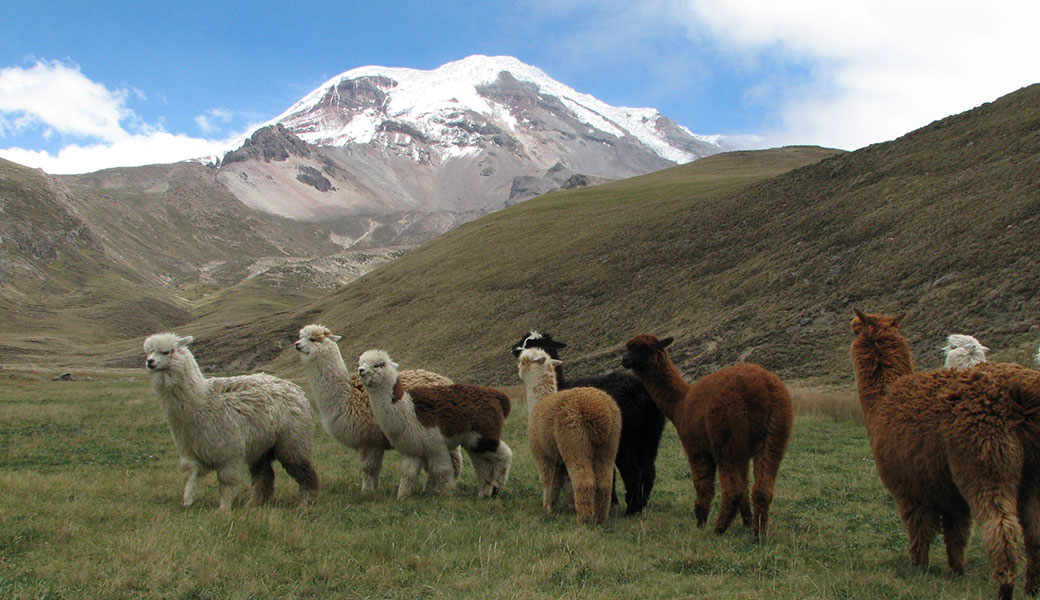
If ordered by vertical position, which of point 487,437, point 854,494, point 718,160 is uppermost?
point 718,160

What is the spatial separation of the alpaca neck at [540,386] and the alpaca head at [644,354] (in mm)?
1839

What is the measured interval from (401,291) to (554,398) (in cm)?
6315

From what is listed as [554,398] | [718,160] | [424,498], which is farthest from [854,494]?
[718,160]

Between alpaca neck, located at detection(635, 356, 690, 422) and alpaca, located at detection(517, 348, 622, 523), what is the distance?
22.7 inches

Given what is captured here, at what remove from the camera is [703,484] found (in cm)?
797

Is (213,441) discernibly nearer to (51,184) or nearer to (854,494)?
(854,494)

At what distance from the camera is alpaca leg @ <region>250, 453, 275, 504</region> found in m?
9.50

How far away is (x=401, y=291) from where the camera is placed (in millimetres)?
70938

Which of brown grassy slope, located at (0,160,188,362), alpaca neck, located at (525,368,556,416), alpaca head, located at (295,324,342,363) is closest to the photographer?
alpaca neck, located at (525,368,556,416)

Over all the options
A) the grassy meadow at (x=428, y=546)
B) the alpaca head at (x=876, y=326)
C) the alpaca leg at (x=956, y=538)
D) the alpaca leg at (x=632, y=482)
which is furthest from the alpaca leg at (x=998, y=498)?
the alpaca leg at (x=632, y=482)

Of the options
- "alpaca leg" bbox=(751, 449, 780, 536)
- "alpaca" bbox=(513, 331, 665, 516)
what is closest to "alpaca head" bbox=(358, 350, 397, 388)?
"alpaca" bbox=(513, 331, 665, 516)

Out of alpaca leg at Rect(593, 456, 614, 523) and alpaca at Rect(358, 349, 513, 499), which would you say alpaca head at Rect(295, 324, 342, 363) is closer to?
alpaca at Rect(358, 349, 513, 499)

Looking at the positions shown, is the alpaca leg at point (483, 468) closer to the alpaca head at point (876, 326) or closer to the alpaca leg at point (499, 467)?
the alpaca leg at point (499, 467)

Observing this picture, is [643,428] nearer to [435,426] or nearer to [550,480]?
[550,480]
